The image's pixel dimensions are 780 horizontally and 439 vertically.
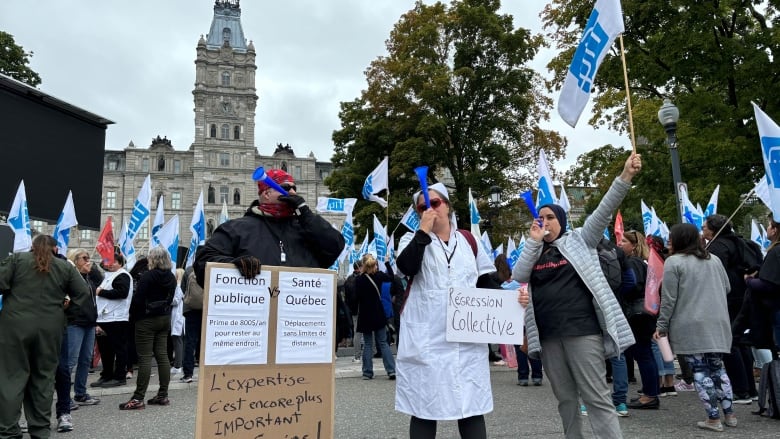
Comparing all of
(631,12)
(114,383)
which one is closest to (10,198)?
(114,383)

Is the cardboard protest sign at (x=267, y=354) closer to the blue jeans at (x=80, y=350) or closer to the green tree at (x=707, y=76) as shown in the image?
the blue jeans at (x=80, y=350)

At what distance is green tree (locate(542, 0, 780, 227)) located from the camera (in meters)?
16.1

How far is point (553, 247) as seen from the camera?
461 cm

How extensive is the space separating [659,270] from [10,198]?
13949mm

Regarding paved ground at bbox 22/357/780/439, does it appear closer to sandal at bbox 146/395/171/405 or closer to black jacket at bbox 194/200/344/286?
sandal at bbox 146/395/171/405

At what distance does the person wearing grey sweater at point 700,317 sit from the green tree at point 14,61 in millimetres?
31161

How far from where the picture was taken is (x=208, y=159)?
3233 inches

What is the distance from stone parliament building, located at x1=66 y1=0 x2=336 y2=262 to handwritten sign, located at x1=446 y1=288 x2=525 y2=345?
7902cm

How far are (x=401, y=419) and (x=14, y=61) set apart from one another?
3074cm

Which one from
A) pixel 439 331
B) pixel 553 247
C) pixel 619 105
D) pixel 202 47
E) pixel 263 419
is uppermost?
pixel 202 47

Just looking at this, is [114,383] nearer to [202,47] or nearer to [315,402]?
[315,402]

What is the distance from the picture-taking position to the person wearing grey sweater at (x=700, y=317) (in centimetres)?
573

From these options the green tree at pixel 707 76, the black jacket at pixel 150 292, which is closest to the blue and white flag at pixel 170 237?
the black jacket at pixel 150 292

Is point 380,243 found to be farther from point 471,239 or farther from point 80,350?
point 471,239
